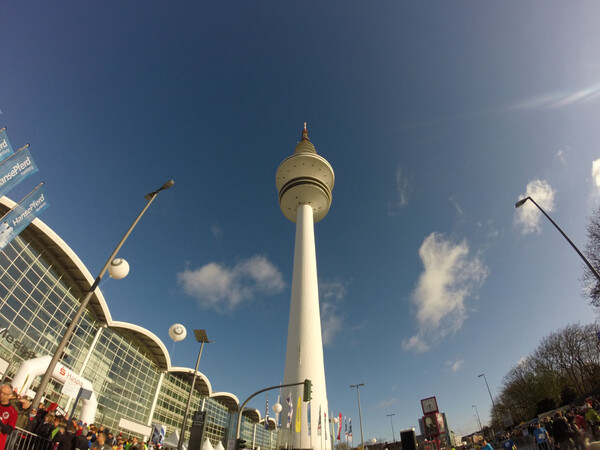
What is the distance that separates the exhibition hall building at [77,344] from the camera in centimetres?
2452

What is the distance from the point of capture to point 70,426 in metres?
9.66

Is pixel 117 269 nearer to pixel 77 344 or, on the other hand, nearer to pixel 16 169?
pixel 16 169

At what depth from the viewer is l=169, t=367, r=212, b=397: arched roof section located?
46806 millimetres

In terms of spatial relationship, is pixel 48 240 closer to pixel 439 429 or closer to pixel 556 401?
pixel 439 429

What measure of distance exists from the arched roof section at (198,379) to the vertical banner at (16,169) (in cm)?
4201

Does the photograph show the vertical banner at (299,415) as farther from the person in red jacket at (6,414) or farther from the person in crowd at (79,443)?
the person in red jacket at (6,414)

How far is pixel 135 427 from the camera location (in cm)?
3406

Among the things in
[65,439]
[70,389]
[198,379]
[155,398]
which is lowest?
[65,439]

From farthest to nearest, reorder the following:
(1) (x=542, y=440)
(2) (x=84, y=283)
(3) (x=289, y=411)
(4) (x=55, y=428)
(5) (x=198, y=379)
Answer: (5) (x=198, y=379) < (2) (x=84, y=283) < (3) (x=289, y=411) < (1) (x=542, y=440) < (4) (x=55, y=428)

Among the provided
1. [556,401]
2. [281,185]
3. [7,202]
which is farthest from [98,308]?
[556,401]

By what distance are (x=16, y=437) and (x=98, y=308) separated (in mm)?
30817

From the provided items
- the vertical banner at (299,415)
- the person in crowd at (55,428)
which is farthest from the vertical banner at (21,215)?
the vertical banner at (299,415)

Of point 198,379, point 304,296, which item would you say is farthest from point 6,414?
point 198,379

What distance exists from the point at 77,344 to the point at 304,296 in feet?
80.6
